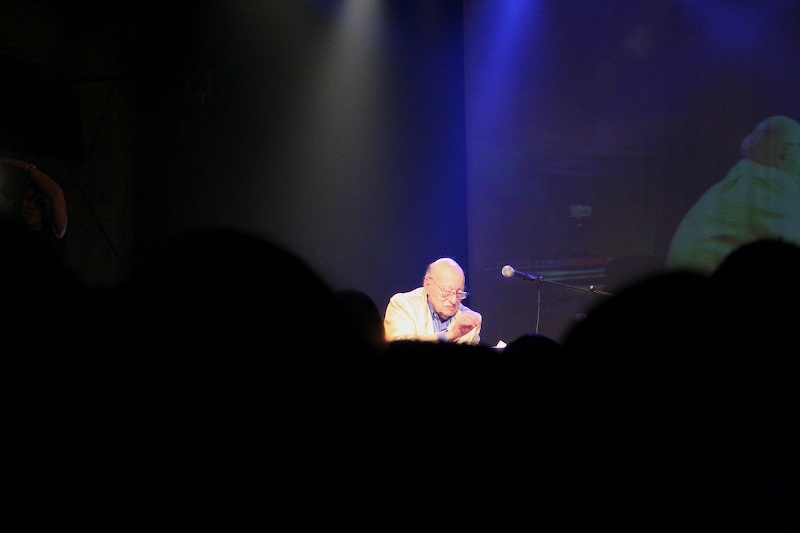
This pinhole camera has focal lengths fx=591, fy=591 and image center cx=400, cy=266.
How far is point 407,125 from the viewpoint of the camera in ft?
17.6

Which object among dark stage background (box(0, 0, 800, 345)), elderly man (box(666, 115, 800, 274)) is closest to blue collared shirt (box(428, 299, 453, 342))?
dark stage background (box(0, 0, 800, 345))

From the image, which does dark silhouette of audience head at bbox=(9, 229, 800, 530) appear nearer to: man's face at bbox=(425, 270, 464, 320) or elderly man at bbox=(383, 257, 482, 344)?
elderly man at bbox=(383, 257, 482, 344)

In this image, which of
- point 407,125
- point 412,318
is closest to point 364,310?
point 412,318

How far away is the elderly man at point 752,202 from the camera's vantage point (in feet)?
11.6

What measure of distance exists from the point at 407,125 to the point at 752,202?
2.84 meters

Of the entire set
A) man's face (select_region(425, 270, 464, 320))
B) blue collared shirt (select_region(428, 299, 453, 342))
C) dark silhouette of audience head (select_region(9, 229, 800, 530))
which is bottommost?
blue collared shirt (select_region(428, 299, 453, 342))

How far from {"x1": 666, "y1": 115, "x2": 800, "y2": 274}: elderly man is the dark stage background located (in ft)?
0.32

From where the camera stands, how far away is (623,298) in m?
0.48

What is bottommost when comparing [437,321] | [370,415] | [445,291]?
[437,321]

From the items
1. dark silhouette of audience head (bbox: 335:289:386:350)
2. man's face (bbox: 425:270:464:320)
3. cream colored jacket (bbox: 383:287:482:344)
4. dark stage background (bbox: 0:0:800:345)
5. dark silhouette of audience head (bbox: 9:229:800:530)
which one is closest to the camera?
dark silhouette of audience head (bbox: 9:229:800:530)

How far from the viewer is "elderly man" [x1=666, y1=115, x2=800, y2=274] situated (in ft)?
11.6

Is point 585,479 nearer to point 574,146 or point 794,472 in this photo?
point 794,472

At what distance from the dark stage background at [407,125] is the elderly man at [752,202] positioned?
97 mm

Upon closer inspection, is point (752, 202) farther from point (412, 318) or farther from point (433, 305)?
point (412, 318)
